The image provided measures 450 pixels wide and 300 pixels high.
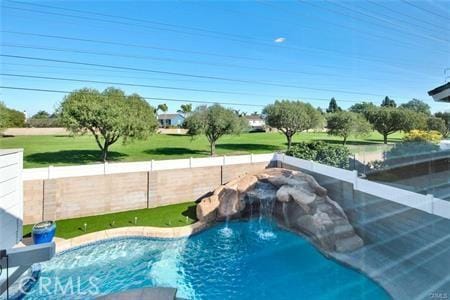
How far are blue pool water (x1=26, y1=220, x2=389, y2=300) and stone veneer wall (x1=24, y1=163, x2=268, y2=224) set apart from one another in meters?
3.06

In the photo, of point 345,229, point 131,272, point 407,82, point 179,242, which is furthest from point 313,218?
point 407,82

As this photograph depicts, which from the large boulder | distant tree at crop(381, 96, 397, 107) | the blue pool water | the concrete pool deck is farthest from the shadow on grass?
distant tree at crop(381, 96, 397, 107)

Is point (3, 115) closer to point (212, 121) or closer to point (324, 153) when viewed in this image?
point (212, 121)

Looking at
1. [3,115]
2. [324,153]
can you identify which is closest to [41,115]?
[3,115]

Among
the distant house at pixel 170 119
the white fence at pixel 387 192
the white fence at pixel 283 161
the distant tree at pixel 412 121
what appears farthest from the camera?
the distant house at pixel 170 119

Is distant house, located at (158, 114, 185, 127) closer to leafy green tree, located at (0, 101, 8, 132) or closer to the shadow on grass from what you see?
the shadow on grass

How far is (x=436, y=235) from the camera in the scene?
699 cm

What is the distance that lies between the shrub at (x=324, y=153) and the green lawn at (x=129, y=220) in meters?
6.76

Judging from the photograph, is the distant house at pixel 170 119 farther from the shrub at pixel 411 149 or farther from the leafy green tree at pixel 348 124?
the shrub at pixel 411 149

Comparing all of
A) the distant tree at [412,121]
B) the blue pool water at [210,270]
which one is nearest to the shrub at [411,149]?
the blue pool water at [210,270]

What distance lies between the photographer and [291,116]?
949 inches

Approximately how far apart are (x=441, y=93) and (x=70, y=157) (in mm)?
21554

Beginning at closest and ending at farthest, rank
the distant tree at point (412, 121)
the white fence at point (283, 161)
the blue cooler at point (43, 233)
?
the white fence at point (283, 161) → the blue cooler at point (43, 233) → the distant tree at point (412, 121)

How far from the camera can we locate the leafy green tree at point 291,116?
79.5ft
